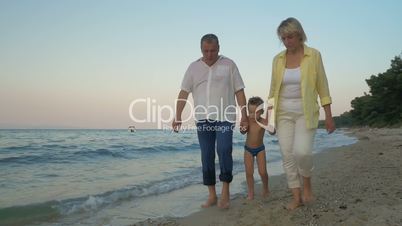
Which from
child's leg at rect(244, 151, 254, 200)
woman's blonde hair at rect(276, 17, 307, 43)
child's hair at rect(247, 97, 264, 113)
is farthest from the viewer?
child's leg at rect(244, 151, 254, 200)

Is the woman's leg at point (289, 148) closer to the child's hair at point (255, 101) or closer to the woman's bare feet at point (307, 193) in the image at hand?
the woman's bare feet at point (307, 193)

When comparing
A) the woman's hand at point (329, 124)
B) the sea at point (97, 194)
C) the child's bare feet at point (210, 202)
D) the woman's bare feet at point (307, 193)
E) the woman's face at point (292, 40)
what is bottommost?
the sea at point (97, 194)

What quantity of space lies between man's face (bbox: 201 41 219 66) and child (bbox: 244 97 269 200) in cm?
78

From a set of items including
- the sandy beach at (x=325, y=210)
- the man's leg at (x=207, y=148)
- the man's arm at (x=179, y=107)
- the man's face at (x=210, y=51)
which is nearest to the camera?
the sandy beach at (x=325, y=210)

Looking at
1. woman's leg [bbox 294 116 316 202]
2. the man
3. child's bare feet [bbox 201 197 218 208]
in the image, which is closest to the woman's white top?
woman's leg [bbox 294 116 316 202]

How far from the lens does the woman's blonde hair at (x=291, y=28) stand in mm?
3689

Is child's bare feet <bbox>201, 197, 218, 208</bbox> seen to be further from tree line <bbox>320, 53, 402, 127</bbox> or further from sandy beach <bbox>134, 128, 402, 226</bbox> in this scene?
tree line <bbox>320, 53, 402, 127</bbox>

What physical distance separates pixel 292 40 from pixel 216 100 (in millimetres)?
1057

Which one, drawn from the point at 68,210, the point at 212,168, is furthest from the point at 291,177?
the point at 68,210

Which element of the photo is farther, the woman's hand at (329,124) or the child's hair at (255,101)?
the child's hair at (255,101)

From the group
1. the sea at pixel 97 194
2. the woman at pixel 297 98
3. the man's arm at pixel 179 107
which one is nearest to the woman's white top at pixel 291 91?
the woman at pixel 297 98

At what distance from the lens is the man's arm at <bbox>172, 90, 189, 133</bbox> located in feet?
15.1

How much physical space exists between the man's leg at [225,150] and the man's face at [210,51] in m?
0.69

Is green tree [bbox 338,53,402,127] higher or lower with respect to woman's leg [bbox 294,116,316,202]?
higher
